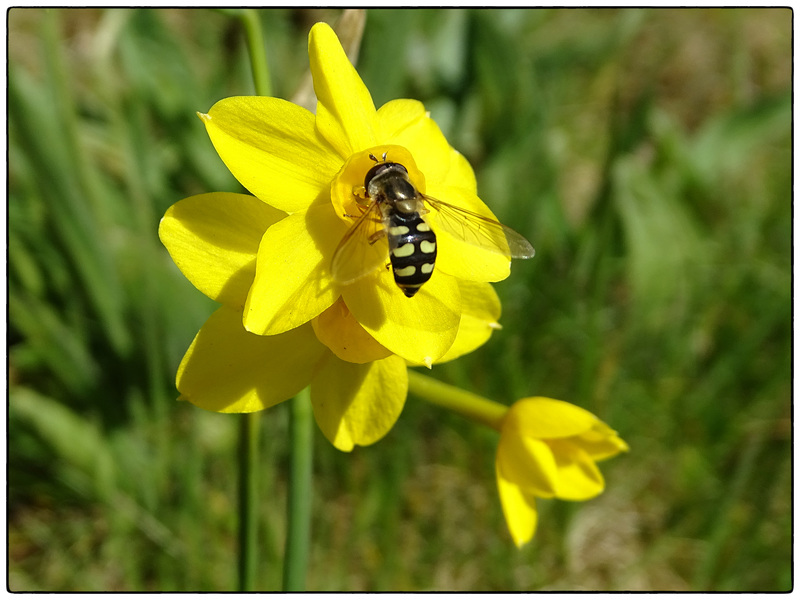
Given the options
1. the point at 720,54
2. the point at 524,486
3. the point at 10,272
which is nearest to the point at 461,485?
the point at 524,486

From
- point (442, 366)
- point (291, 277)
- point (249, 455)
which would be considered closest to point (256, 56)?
point (291, 277)

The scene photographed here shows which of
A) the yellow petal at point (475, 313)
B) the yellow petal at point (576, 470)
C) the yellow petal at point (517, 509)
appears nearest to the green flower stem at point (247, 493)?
the yellow petal at point (475, 313)

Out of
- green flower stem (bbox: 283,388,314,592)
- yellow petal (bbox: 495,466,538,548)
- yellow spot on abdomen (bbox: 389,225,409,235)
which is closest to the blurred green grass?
yellow petal (bbox: 495,466,538,548)

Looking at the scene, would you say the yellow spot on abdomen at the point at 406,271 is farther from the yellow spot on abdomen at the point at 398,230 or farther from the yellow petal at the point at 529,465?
the yellow petal at the point at 529,465

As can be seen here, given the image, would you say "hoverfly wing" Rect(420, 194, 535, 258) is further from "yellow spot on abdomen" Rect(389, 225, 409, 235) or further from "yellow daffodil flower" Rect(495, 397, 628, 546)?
"yellow daffodil flower" Rect(495, 397, 628, 546)

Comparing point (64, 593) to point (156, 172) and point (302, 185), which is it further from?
point (302, 185)

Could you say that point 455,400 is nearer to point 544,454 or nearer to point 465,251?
point 544,454

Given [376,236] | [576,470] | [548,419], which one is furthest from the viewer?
[576,470]
